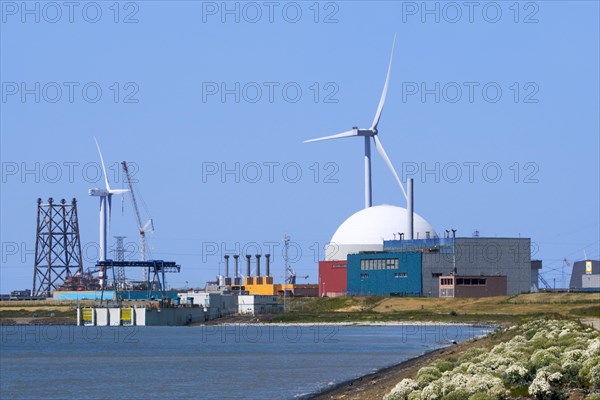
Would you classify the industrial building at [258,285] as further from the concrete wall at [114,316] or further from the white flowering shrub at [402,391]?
the white flowering shrub at [402,391]

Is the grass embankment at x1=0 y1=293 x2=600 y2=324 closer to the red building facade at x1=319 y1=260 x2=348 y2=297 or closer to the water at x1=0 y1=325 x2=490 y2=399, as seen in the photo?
the red building facade at x1=319 y1=260 x2=348 y2=297

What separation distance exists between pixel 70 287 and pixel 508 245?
278ft

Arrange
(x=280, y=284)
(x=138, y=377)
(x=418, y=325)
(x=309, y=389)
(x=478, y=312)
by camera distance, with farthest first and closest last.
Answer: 1. (x=280, y=284)
2. (x=478, y=312)
3. (x=418, y=325)
4. (x=138, y=377)
5. (x=309, y=389)

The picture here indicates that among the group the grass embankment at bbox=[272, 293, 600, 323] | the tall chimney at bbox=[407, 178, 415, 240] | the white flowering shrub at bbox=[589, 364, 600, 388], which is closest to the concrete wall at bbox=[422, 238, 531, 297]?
the grass embankment at bbox=[272, 293, 600, 323]

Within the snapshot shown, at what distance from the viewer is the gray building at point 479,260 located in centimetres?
13400

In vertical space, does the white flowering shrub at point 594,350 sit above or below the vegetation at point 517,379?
above

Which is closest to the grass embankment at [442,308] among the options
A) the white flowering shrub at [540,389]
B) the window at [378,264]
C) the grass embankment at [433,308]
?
the grass embankment at [433,308]

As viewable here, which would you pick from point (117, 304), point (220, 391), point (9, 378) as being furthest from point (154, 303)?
point (220, 391)

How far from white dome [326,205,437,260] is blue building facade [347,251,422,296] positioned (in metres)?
7.48

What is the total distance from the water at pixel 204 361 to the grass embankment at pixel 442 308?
7.40 m

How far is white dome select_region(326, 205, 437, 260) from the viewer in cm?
15050

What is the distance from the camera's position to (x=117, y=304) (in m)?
135

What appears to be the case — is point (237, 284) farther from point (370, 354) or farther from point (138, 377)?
point (138, 377)

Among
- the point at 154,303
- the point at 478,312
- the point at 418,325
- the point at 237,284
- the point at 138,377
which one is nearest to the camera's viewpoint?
the point at 138,377
